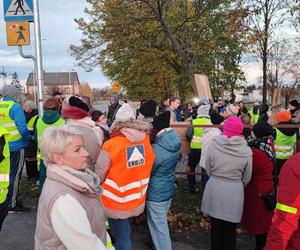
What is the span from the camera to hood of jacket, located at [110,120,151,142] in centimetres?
381

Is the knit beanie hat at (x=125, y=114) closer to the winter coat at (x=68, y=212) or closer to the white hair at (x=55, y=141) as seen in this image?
the white hair at (x=55, y=141)

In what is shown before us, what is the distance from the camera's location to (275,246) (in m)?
2.55

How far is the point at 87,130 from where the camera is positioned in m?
3.84

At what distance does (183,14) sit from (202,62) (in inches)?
214

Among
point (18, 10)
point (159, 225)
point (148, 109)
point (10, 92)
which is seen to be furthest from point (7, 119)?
point (159, 225)

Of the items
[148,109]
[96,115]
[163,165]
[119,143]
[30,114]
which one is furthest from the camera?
[30,114]

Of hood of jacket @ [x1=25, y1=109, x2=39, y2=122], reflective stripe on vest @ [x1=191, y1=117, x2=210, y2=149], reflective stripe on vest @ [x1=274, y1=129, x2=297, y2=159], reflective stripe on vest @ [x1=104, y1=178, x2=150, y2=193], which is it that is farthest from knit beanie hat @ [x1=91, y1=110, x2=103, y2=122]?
reflective stripe on vest @ [x1=274, y1=129, x2=297, y2=159]

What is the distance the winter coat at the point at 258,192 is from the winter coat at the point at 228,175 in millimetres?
109

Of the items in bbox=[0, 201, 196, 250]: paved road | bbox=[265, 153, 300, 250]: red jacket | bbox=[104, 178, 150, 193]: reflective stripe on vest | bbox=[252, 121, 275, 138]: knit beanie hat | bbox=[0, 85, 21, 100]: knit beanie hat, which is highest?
bbox=[0, 85, 21, 100]: knit beanie hat

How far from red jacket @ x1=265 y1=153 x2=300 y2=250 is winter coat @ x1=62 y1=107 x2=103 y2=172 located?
6.00ft

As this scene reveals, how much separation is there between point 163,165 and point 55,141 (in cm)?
212

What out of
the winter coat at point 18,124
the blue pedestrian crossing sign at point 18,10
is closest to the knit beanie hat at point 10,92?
the winter coat at point 18,124

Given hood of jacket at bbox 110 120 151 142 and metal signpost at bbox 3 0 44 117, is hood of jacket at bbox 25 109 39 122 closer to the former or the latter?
metal signpost at bbox 3 0 44 117

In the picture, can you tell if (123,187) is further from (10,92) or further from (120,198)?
(10,92)
